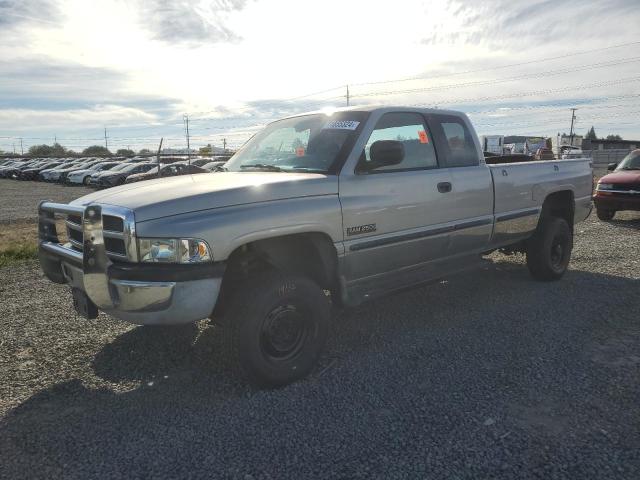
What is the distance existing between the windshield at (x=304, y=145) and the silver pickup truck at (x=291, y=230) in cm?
1

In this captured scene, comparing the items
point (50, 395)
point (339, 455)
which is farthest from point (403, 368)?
point (50, 395)

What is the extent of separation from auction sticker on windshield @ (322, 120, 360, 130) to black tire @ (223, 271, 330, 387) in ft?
4.48

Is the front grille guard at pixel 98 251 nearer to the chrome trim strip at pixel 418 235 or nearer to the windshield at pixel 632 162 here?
the chrome trim strip at pixel 418 235

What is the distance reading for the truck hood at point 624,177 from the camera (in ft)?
35.3

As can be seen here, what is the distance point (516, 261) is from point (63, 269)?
5.93 meters

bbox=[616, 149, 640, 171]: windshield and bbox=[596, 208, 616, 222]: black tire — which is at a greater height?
bbox=[616, 149, 640, 171]: windshield

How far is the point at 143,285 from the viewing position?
2967 mm

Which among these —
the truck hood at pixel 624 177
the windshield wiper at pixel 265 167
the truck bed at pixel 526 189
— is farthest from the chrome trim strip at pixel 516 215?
the truck hood at pixel 624 177

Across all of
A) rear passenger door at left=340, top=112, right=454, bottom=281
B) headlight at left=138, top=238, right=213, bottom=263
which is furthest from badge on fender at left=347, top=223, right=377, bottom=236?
headlight at left=138, top=238, right=213, bottom=263

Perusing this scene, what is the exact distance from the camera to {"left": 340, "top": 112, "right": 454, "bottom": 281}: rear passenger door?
386 centimetres

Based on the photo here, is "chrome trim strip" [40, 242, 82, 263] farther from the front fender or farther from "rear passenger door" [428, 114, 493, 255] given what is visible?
"rear passenger door" [428, 114, 493, 255]

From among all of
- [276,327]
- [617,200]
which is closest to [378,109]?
[276,327]

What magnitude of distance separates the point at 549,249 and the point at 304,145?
342 centimetres

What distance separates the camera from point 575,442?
2785 mm
